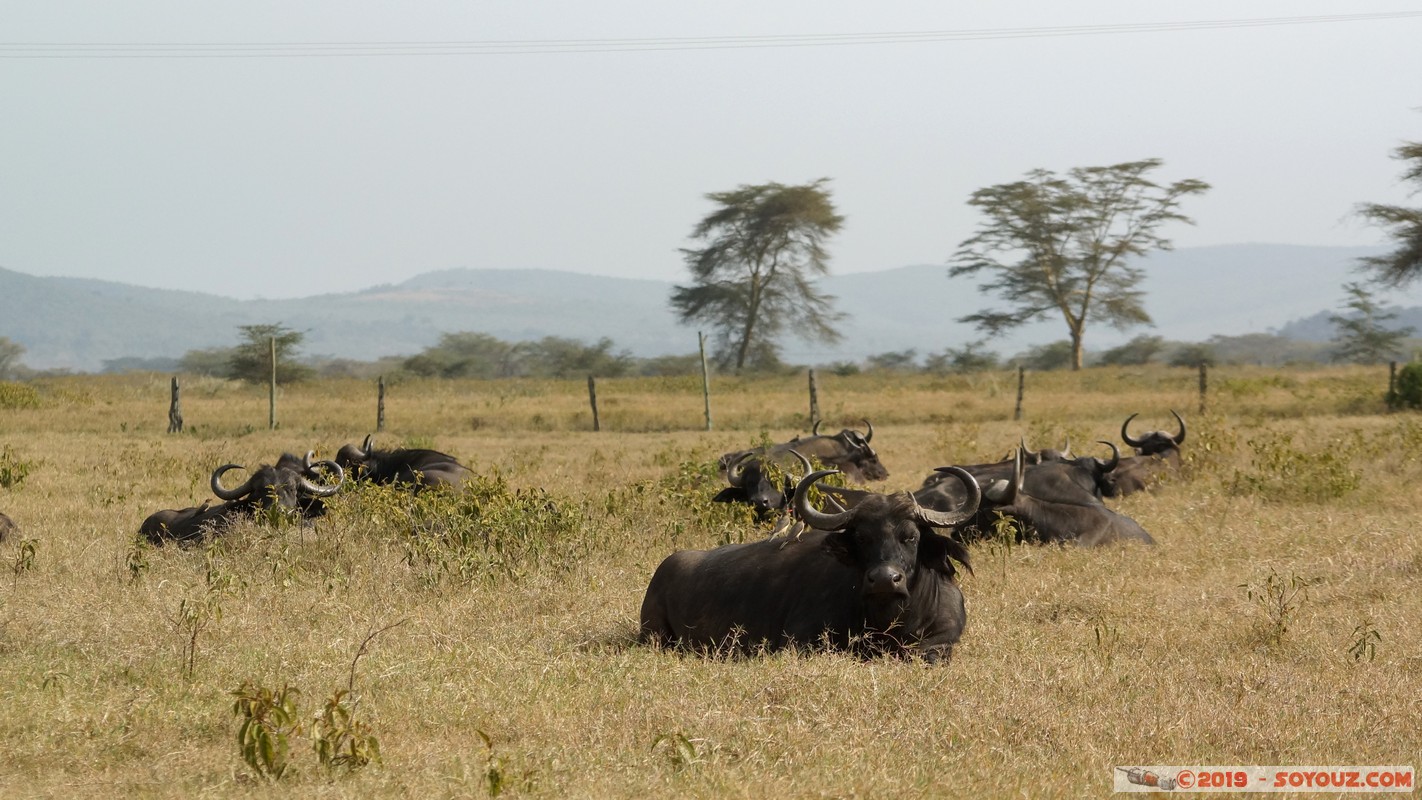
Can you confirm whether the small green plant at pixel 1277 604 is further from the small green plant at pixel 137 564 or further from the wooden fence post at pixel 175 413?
the wooden fence post at pixel 175 413

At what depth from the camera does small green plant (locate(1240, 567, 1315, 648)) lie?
6.68 metres

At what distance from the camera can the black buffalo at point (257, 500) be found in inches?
415

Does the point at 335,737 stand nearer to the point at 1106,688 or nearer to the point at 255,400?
the point at 1106,688

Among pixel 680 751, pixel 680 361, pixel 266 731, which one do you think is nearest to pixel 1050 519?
pixel 680 751

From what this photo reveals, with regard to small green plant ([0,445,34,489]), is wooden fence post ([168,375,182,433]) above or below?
above

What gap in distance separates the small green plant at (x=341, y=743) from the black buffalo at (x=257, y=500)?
210 inches

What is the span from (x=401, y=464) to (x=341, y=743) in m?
9.43

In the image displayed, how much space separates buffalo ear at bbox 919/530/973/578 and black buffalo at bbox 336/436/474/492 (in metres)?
7.17

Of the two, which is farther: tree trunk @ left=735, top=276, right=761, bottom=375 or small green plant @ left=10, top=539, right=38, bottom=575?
tree trunk @ left=735, top=276, right=761, bottom=375

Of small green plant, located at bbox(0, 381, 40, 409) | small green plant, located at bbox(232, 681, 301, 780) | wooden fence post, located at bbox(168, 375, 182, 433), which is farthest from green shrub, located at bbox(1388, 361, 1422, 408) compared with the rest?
small green plant, located at bbox(0, 381, 40, 409)

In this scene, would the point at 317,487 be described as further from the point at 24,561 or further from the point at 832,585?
the point at 832,585

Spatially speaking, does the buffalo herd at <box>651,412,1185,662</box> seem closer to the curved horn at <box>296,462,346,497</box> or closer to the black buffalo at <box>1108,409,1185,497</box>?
the curved horn at <box>296,462,346,497</box>

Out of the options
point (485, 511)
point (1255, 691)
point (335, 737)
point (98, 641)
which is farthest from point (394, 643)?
point (1255, 691)

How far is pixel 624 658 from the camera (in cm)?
645
